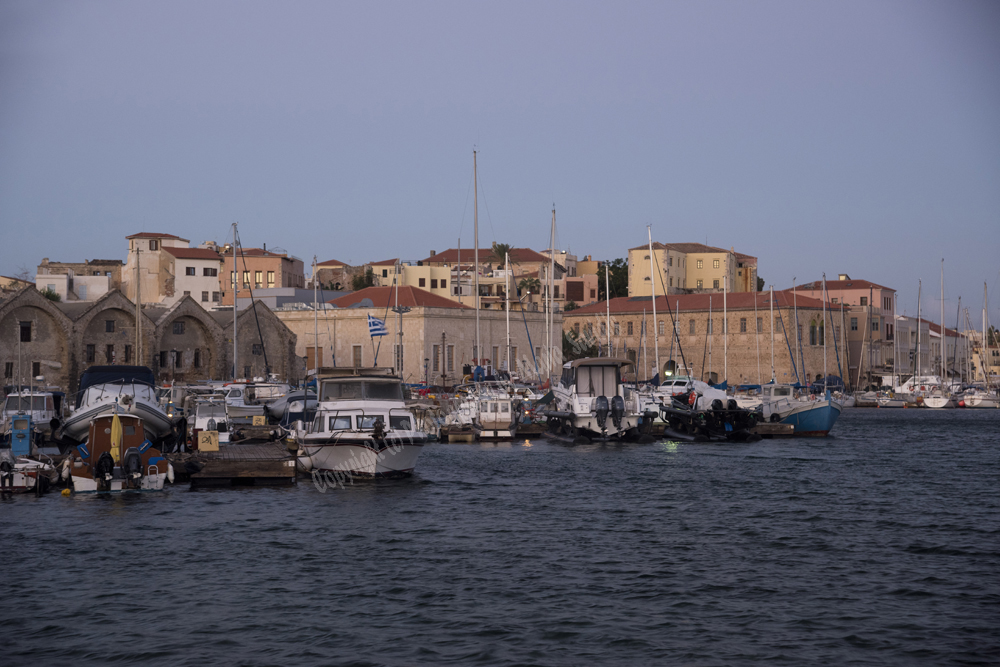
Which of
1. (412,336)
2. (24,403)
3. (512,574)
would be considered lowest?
(512,574)

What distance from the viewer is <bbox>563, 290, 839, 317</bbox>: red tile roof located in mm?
103312

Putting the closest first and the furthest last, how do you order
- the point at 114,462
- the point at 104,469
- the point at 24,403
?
the point at 104,469 < the point at 114,462 < the point at 24,403

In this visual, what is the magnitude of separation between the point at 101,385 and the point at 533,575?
22673 mm

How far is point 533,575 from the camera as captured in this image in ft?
62.6

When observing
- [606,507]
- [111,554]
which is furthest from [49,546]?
[606,507]

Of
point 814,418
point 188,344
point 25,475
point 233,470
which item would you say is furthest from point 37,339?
point 814,418

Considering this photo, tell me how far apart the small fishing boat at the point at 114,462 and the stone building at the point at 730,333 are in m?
74.8

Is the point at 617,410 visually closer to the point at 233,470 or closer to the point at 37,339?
the point at 233,470

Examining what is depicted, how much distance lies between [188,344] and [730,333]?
2114 inches

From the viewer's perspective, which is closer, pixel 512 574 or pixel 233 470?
pixel 512 574

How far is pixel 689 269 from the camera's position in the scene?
128750 millimetres

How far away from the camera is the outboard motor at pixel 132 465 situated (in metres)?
27.9

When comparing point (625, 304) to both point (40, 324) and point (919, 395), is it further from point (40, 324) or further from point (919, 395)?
point (40, 324)

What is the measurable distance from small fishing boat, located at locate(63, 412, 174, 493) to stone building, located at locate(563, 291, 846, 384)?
74784 millimetres
